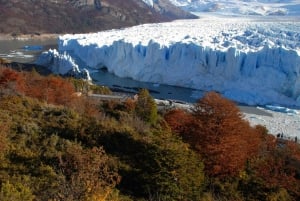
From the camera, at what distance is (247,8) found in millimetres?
96938

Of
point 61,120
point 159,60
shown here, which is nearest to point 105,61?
point 159,60

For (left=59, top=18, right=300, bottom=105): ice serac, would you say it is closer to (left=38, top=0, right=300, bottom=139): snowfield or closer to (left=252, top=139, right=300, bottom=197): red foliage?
(left=38, top=0, right=300, bottom=139): snowfield

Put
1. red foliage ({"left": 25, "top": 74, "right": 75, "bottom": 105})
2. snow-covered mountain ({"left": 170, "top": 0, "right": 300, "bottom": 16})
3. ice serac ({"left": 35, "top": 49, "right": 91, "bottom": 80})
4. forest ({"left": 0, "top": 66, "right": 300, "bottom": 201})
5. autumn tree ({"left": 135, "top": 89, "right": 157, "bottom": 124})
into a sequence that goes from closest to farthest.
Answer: forest ({"left": 0, "top": 66, "right": 300, "bottom": 201}) → autumn tree ({"left": 135, "top": 89, "right": 157, "bottom": 124}) → red foliage ({"left": 25, "top": 74, "right": 75, "bottom": 105}) → ice serac ({"left": 35, "top": 49, "right": 91, "bottom": 80}) → snow-covered mountain ({"left": 170, "top": 0, "right": 300, "bottom": 16})

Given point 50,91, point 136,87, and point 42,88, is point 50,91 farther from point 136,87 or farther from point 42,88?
point 136,87

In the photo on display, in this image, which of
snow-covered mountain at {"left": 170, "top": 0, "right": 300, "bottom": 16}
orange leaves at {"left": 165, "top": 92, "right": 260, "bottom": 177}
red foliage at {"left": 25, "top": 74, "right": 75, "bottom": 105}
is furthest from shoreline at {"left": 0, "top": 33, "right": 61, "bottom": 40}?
orange leaves at {"left": 165, "top": 92, "right": 260, "bottom": 177}

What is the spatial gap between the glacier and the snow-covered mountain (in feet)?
168

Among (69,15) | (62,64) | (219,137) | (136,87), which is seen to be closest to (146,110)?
(219,137)

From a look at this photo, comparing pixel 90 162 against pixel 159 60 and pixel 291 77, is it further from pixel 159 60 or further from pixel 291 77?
pixel 159 60

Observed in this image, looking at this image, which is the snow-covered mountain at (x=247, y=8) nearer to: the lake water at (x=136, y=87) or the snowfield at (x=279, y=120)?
the lake water at (x=136, y=87)

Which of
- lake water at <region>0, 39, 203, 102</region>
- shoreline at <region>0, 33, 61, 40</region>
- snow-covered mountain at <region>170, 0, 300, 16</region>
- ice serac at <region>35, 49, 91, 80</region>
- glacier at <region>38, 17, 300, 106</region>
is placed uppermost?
snow-covered mountain at <region>170, 0, 300, 16</region>

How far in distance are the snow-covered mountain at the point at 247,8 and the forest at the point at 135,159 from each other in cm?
7425

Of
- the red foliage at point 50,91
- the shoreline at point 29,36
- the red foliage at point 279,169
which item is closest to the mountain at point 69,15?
the shoreline at point 29,36

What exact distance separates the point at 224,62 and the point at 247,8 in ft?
238

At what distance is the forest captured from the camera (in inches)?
267
